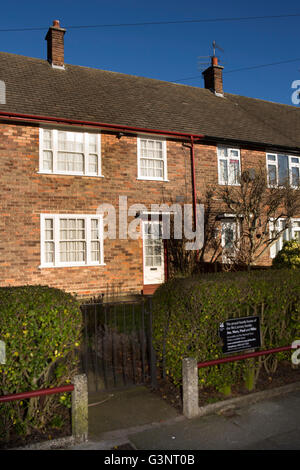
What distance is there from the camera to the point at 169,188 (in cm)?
1366

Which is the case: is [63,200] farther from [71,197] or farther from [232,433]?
[232,433]

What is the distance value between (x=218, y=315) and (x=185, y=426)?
1357 mm

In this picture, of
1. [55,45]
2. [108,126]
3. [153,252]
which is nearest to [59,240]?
A: [153,252]

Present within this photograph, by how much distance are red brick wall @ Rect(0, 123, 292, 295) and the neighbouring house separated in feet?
0.10

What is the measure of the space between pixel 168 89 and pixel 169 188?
6777mm

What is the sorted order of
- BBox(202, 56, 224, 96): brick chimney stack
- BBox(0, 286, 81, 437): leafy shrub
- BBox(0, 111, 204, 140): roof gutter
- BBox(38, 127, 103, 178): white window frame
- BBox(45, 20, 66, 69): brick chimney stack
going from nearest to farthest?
BBox(0, 286, 81, 437): leafy shrub, BBox(0, 111, 204, 140): roof gutter, BBox(38, 127, 103, 178): white window frame, BBox(45, 20, 66, 69): brick chimney stack, BBox(202, 56, 224, 96): brick chimney stack

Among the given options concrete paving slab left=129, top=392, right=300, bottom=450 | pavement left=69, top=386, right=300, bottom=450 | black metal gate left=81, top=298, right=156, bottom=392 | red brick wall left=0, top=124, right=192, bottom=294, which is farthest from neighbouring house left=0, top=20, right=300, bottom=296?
concrete paving slab left=129, top=392, right=300, bottom=450

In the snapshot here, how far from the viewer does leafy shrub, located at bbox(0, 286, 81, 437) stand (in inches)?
145

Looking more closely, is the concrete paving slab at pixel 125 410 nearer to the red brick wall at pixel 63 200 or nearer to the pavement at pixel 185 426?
the pavement at pixel 185 426

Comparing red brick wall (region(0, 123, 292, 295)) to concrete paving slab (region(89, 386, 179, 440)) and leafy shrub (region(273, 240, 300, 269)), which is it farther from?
concrete paving slab (region(89, 386, 179, 440))

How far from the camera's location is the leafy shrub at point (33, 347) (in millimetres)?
3682

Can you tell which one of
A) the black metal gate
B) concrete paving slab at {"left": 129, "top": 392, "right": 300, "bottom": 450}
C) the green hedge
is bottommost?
concrete paving slab at {"left": 129, "top": 392, "right": 300, "bottom": 450}
